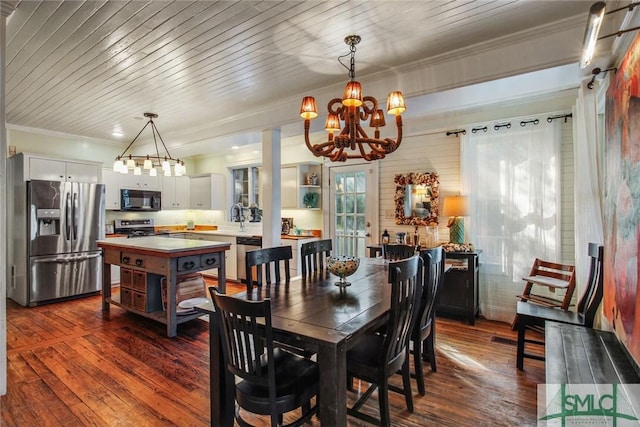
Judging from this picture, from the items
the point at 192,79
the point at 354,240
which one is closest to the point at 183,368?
the point at 192,79

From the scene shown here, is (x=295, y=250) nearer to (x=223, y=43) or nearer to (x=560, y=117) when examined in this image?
(x=223, y=43)

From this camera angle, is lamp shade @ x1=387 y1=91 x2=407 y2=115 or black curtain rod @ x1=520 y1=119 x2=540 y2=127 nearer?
lamp shade @ x1=387 y1=91 x2=407 y2=115

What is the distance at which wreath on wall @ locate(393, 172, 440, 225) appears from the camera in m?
4.40

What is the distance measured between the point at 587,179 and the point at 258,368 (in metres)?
2.87

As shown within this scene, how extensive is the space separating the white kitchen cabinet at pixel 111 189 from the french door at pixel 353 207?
3.79 m

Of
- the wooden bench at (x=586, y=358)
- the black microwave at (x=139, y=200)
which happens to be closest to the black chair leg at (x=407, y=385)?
the wooden bench at (x=586, y=358)

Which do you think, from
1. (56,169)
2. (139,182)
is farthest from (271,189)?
(139,182)

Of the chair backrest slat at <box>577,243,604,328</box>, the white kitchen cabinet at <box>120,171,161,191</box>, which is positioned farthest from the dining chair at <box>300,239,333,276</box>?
the white kitchen cabinet at <box>120,171,161,191</box>

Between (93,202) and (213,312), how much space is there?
440 cm

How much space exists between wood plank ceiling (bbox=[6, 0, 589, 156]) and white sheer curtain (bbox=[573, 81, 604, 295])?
78 centimetres

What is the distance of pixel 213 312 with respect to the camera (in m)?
1.83

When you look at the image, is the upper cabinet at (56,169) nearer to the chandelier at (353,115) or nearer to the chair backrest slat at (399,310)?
the chandelier at (353,115)

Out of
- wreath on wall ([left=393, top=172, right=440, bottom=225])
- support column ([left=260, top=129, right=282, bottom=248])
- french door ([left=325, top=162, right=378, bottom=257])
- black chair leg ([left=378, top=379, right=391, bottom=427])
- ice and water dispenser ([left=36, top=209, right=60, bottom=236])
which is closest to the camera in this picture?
black chair leg ([left=378, top=379, right=391, bottom=427])

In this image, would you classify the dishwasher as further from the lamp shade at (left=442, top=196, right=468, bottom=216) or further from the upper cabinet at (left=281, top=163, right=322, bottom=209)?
the lamp shade at (left=442, top=196, right=468, bottom=216)
